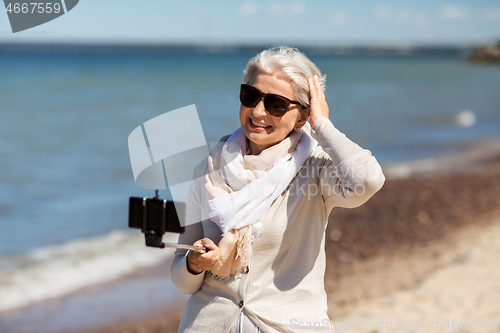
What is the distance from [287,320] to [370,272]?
156 inches

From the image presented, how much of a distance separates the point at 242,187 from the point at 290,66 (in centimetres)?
52

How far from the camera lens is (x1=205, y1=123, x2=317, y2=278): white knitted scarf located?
5.98 feet

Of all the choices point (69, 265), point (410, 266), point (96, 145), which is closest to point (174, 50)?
point (96, 145)

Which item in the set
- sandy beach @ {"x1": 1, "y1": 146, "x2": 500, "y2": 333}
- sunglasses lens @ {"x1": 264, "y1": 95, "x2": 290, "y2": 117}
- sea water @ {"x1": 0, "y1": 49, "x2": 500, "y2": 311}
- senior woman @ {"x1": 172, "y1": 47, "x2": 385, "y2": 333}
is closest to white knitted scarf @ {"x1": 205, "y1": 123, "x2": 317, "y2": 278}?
senior woman @ {"x1": 172, "y1": 47, "x2": 385, "y2": 333}

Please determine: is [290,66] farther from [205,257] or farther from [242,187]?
[205,257]

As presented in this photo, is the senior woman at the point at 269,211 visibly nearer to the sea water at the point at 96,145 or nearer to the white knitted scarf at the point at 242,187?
the white knitted scarf at the point at 242,187

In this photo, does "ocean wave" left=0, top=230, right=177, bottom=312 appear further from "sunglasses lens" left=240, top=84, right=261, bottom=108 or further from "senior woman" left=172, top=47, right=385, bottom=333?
"sunglasses lens" left=240, top=84, right=261, bottom=108

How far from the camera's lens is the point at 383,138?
15.6 meters

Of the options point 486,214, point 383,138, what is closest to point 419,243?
point 486,214

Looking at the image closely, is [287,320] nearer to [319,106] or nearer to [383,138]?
[319,106]

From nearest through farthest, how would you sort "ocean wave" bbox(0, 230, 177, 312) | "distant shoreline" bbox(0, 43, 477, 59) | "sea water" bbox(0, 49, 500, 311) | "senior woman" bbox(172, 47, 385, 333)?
Result: "senior woman" bbox(172, 47, 385, 333) < "ocean wave" bbox(0, 230, 177, 312) < "sea water" bbox(0, 49, 500, 311) < "distant shoreline" bbox(0, 43, 477, 59)

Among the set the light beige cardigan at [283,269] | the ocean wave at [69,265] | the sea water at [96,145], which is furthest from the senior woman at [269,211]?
the ocean wave at [69,265]

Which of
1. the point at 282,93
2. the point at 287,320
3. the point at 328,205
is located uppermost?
the point at 282,93

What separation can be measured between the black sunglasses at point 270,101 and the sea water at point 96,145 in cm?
104
